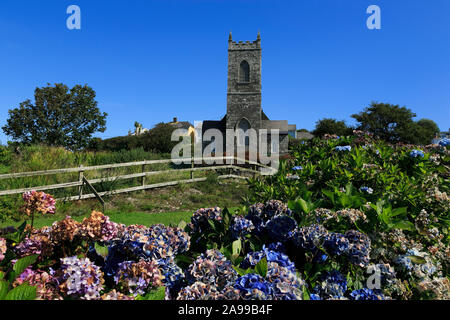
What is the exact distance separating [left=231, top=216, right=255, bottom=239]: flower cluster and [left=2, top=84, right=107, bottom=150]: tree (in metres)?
31.7

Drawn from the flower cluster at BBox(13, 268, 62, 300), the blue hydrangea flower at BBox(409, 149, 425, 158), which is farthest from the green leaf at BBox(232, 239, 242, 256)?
the blue hydrangea flower at BBox(409, 149, 425, 158)

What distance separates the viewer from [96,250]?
1512 mm

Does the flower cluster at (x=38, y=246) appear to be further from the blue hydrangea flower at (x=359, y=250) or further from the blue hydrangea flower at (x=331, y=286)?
the blue hydrangea flower at (x=359, y=250)

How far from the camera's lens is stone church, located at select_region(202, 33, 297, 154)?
33500 mm

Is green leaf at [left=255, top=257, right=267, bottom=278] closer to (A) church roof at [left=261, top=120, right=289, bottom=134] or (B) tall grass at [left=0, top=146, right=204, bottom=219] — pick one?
(B) tall grass at [left=0, top=146, right=204, bottom=219]

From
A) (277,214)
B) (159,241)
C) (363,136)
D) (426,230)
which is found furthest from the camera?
(363,136)

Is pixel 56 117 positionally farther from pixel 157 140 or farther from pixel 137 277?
pixel 137 277

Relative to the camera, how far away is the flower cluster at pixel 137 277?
4.10 ft

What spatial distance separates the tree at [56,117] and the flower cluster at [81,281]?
31.9 metres

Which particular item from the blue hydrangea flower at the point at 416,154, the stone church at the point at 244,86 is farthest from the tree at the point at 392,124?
the blue hydrangea flower at the point at 416,154
